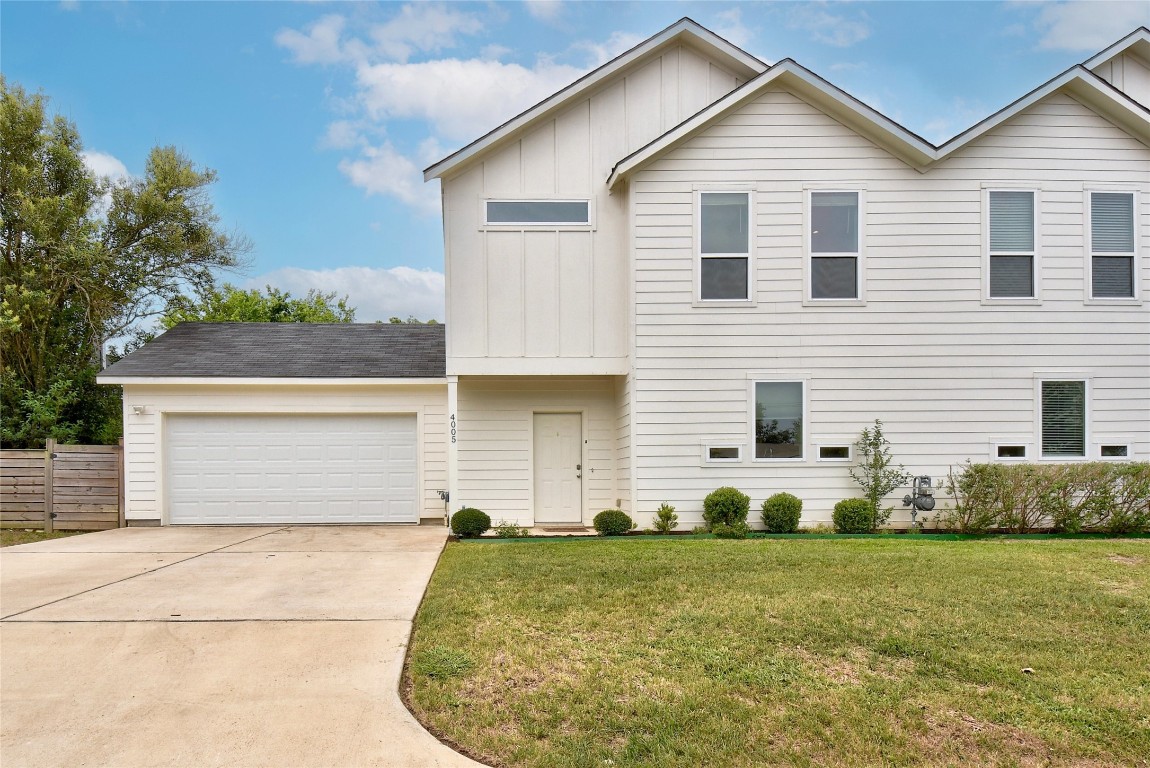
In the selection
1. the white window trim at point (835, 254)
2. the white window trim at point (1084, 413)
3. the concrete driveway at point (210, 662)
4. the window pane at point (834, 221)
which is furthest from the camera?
the window pane at point (834, 221)

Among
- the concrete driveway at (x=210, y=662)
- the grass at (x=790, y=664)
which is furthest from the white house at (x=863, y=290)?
the concrete driveway at (x=210, y=662)

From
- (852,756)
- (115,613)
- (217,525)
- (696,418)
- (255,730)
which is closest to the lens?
(852,756)

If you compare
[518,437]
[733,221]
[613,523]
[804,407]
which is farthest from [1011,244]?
[518,437]

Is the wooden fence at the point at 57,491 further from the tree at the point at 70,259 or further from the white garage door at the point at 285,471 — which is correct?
the tree at the point at 70,259

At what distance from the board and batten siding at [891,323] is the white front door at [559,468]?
1.65 metres

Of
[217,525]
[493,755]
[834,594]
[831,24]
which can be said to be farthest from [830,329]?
[217,525]

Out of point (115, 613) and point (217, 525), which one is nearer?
point (115, 613)

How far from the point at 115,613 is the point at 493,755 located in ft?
14.1

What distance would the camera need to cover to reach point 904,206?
1094cm

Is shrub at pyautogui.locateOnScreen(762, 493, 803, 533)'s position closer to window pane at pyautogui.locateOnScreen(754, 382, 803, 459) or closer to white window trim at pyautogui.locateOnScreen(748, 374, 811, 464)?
white window trim at pyautogui.locateOnScreen(748, 374, 811, 464)

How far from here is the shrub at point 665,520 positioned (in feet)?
34.4

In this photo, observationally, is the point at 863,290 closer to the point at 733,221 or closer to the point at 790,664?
the point at 733,221

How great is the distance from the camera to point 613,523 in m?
10.4

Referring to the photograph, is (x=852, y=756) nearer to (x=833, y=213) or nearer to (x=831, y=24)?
(x=833, y=213)
